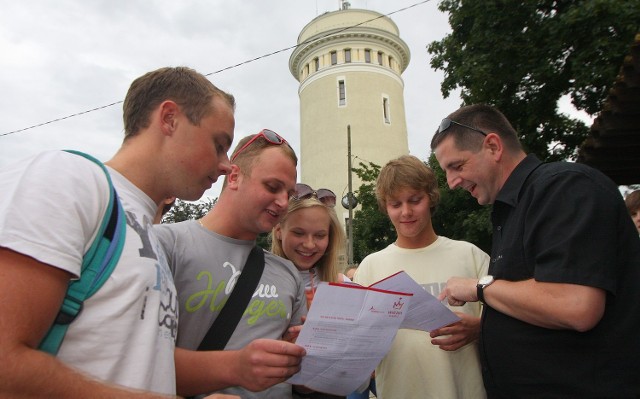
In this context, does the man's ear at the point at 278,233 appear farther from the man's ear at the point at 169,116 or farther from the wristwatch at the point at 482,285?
the man's ear at the point at 169,116

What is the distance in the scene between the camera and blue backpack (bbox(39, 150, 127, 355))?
1.04 meters

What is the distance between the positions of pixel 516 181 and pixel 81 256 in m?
1.94

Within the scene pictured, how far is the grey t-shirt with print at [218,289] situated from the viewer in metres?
1.82

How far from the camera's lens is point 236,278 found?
195 cm

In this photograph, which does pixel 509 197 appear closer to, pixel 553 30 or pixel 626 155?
pixel 626 155

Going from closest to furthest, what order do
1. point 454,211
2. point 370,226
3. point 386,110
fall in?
point 454,211 → point 370,226 → point 386,110

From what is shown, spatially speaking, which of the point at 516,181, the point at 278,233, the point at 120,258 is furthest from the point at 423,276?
the point at 120,258

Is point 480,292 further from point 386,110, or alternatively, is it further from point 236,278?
point 386,110

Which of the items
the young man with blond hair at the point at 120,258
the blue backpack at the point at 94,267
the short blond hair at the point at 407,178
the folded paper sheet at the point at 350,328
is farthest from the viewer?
the short blond hair at the point at 407,178

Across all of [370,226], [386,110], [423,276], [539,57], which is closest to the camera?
[423,276]

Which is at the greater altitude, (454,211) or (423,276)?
(454,211)

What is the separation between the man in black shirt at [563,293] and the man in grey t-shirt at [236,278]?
877 millimetres

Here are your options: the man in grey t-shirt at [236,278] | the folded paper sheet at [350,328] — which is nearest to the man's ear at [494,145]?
the folded paper sheet at [350,328]

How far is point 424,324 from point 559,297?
24.1 inches
